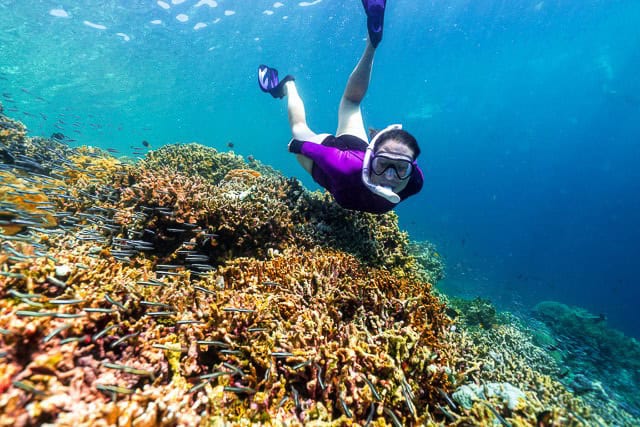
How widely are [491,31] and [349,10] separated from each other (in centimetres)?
3144

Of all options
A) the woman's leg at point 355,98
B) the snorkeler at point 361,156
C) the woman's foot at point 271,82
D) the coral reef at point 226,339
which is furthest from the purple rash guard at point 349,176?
the woman's foot at point 271,82

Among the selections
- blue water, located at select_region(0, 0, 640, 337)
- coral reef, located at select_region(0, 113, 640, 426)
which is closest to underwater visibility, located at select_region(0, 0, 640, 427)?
coral reef, located at select_region(0, 113, 640, 426)

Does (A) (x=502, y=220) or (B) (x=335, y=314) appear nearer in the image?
(B) (x=335, y=314)

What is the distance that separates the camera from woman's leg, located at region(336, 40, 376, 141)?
238 inches

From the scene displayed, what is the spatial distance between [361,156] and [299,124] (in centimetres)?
240

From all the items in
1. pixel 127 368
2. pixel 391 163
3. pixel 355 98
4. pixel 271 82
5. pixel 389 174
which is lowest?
pixel 127 368

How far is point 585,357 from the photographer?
11.1 meters

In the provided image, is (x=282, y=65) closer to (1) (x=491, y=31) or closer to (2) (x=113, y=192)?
(1) (x=491, y=31)

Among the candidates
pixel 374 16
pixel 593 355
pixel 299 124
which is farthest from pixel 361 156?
pixel 593 355

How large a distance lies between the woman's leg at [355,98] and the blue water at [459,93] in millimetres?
8727

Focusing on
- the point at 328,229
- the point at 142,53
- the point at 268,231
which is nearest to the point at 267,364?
the point at 268,231

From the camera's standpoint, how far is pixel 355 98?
6430 mm

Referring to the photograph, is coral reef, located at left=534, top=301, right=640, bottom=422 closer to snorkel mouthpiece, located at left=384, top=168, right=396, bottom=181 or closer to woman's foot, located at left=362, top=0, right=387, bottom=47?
snorkel mouthpiece, located at left=384, top=168, right=396, bottom=181

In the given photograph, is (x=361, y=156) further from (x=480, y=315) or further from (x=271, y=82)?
(x=480, y=315)
